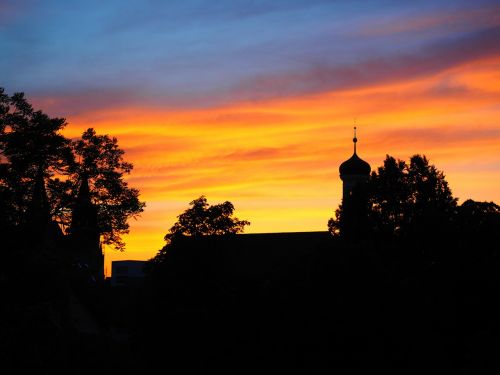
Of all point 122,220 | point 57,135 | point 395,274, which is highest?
point 57,135

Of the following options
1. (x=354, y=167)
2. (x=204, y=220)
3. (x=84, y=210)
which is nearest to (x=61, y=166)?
(x=84, y=210)

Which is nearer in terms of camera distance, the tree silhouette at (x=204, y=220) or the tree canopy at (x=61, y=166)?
the tree canopy at (x=61, y=166)

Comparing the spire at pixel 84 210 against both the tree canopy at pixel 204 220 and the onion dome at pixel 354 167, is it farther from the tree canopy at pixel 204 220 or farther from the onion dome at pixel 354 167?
the onion dome at pixel 354 167

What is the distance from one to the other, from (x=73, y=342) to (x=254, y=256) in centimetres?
5650

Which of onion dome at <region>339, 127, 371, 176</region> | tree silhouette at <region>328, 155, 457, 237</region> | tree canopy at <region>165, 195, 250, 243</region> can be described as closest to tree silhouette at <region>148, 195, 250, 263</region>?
tree canopy at <region>165, 195, 250, 243</region>

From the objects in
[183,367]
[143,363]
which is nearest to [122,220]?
[143,363]

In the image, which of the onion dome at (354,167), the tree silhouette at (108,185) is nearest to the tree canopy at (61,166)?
the tree silhouette at (108,185)

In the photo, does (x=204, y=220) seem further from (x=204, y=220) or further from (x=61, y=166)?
(x=61, y=166)

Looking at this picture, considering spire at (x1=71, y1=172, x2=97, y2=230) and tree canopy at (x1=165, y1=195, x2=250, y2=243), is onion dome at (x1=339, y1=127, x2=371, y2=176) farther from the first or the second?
spire at (x1=71, y1=172, x2=97, y2=230)

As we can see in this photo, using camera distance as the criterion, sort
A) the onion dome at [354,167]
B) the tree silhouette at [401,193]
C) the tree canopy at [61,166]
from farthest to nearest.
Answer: the onion dome at [354,167] → the tree silhouette at [401,193] → the tree canopy at [61,166]

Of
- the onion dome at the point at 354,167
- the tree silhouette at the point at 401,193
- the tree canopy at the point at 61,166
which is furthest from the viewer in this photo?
the onion dome at the point at 354,167

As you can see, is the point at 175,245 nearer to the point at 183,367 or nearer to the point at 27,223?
the point at 183,367

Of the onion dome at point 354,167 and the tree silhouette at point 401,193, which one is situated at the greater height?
the onion dome at point 354,167

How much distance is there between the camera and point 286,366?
142ft
